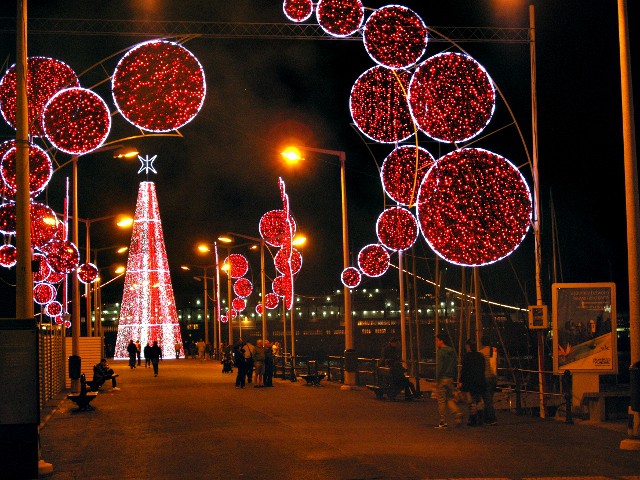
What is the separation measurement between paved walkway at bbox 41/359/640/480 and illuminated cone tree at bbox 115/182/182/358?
40814 mm

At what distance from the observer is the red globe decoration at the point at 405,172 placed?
947 inches

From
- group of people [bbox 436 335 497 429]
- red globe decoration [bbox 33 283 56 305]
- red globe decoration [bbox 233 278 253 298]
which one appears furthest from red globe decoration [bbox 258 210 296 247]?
group of people [bbox 436 335 497 429]

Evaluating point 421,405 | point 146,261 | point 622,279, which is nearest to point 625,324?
point 622,279

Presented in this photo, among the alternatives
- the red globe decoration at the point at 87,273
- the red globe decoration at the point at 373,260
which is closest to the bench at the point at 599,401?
the red globe decoration at the point at 373,260

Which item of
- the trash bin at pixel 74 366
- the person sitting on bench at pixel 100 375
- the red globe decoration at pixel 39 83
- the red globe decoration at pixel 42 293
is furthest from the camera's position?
the red globe decoration at pixel 42 293

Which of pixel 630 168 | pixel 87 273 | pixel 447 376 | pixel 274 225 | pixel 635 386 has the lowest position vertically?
pixel 447 376

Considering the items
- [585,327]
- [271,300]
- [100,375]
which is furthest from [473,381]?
[271,300]

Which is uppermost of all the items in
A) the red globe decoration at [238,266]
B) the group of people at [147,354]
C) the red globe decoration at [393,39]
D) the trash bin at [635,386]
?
the red globe decoration at [393,39]

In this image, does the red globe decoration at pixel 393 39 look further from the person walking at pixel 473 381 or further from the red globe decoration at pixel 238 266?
the red globe decoration at pixel 238 266

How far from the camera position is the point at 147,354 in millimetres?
50000

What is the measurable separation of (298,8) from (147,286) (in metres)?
50.8

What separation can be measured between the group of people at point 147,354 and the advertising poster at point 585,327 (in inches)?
1131

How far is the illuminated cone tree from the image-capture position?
68.4 meters

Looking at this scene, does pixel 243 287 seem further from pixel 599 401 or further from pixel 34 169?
pixel 34 169
